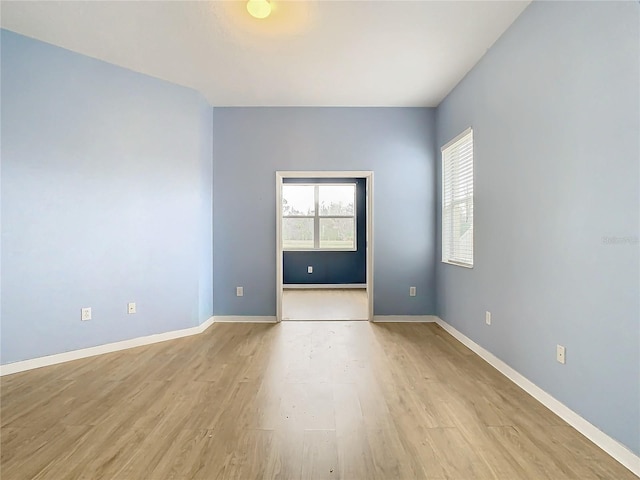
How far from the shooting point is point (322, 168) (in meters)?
4.25

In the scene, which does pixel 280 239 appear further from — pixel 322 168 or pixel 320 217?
pixel 320 217

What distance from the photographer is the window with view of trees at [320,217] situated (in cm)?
748

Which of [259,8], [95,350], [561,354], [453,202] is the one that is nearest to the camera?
[561,354]

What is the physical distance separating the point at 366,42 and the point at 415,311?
3.18 m

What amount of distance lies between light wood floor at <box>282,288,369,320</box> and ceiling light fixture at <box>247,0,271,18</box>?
3452mm

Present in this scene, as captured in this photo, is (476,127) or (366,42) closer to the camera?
(366,42)

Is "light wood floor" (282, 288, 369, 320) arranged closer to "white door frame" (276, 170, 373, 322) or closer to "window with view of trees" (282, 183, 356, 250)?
"white door frame" (276, 170, 373, 322)

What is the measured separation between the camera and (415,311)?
4.29 m

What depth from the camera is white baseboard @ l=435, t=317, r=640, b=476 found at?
5.11 ft

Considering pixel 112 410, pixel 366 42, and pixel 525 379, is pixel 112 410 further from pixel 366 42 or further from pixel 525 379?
pixel 366 42

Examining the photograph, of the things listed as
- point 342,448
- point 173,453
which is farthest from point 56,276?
point 342,448

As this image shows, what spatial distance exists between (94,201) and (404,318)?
3781 millimetres

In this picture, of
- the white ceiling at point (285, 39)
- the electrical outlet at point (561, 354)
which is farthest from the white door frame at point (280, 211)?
the electrical outlet at point (561, 354)

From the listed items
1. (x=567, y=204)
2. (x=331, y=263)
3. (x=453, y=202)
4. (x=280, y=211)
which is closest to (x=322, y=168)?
(x=280, y=211)
